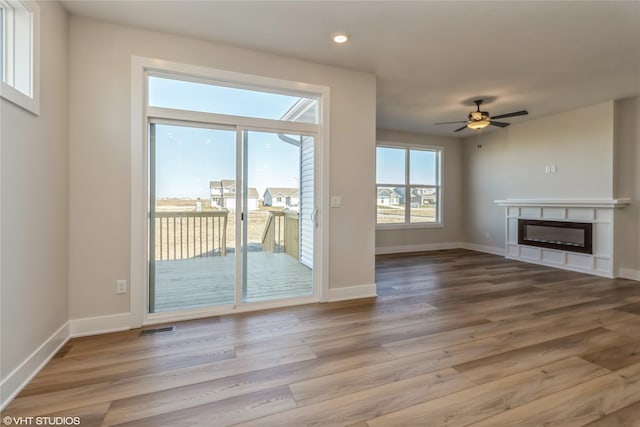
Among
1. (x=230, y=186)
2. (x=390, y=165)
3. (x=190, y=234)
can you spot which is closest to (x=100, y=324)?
(x=190, y=234)

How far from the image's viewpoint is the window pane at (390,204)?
262 inches

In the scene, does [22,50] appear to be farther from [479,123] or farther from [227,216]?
[479,123]

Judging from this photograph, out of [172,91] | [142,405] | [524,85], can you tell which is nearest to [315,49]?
[172,91]

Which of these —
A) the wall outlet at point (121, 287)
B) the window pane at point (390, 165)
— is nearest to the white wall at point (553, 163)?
the window pane at point (390, 165)

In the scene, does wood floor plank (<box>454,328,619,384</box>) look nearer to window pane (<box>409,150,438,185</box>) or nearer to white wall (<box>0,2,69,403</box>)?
white wall (<box>0,2,69,403</box>)

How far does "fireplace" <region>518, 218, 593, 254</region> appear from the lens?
15.8ft

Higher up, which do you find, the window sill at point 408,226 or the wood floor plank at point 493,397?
the window sill at point 408,226

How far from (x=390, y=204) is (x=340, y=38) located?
4.41 meters

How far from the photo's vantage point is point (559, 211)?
5.20 m

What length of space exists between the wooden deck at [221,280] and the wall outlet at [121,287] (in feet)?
0.92

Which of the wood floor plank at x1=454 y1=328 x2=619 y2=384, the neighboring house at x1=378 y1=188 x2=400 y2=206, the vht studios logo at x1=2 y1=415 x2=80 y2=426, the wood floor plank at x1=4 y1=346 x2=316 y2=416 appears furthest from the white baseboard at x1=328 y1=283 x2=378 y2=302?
the neighboring house at x1=378 y1=188 x2=400 y2=206

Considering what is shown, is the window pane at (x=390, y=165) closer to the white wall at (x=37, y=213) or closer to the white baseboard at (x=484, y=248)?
the white baseboard at (x=484, y=248)

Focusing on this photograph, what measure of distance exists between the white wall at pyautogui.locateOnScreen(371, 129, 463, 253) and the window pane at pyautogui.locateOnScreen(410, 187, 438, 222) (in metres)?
0.21

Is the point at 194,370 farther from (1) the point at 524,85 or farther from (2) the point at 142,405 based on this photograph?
(1) the point at 524,85
